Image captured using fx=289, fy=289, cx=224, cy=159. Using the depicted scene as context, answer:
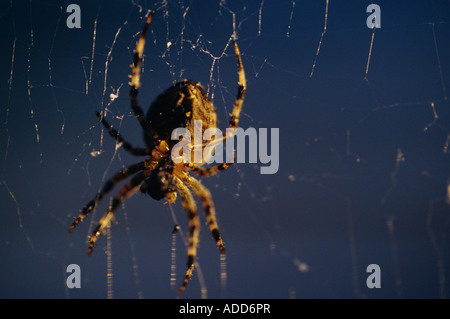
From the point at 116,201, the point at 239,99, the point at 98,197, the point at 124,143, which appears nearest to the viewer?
the point at 116,201

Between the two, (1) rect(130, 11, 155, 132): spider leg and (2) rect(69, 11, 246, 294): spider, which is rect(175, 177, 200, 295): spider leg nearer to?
(2) rect(69, 11, 246, 294): spider

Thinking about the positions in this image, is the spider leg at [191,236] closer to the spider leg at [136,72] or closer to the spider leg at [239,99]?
the spider leg at [239,99]

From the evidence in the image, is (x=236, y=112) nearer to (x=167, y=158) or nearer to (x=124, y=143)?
(x=167, y=158)

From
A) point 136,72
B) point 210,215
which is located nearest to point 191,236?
point 210,215

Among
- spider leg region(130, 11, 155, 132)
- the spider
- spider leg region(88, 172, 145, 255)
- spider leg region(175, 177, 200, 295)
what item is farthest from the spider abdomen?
spider leg region(175, 177, 200, 295)
